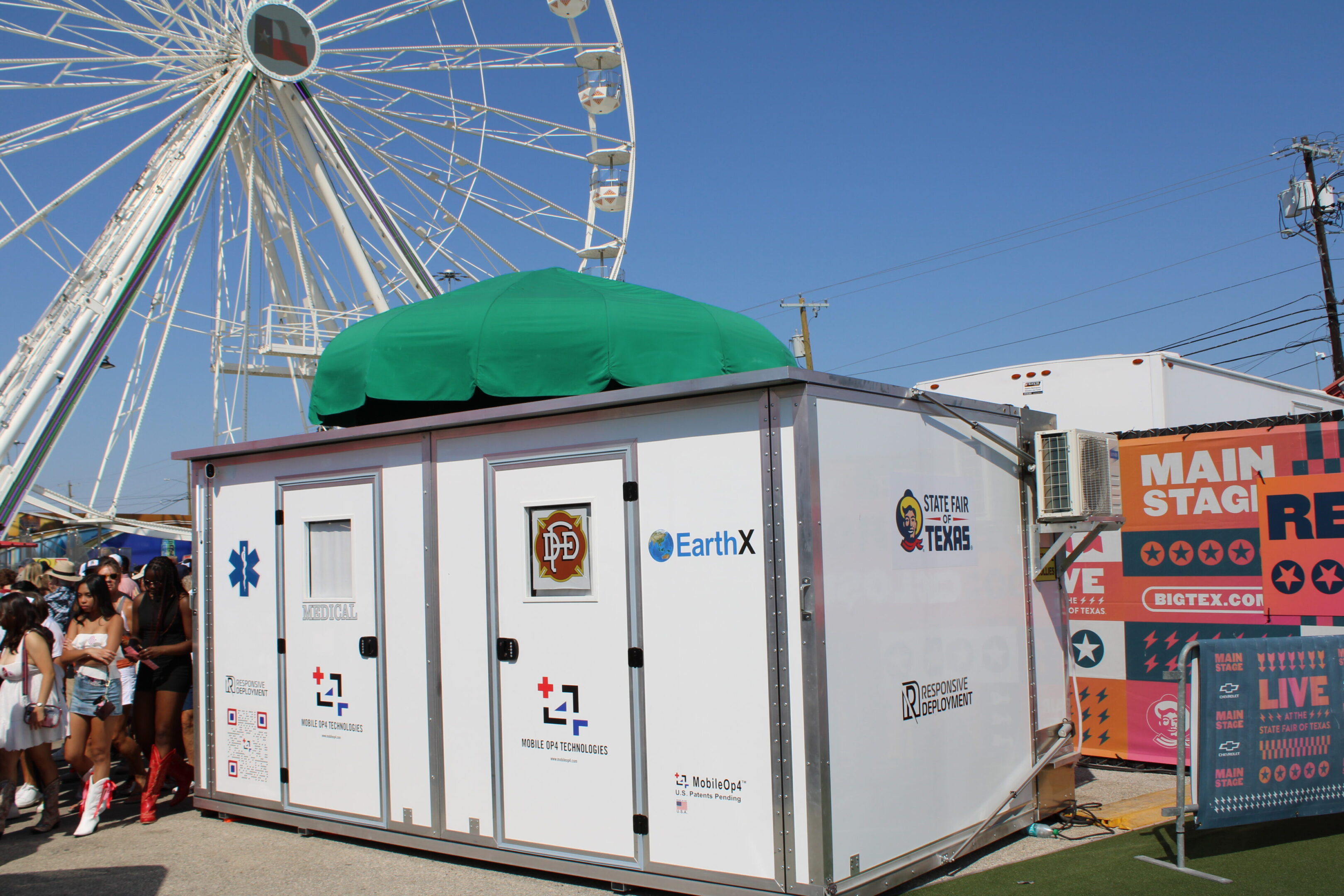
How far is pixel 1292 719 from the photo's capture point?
5641mm

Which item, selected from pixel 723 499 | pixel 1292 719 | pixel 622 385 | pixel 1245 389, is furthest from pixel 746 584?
pixel 1245 389

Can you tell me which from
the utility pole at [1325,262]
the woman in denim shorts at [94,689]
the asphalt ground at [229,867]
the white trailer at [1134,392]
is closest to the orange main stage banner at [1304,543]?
the white trailer at [1134,392]

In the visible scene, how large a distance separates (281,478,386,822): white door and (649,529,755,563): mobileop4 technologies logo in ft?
7.06

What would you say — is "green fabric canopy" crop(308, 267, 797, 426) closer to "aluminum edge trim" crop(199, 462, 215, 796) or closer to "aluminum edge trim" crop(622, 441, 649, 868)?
"aluminum edge trim" crop(199, 462, 215, 796)

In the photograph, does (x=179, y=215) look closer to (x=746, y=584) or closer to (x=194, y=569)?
(x=194, y=569)

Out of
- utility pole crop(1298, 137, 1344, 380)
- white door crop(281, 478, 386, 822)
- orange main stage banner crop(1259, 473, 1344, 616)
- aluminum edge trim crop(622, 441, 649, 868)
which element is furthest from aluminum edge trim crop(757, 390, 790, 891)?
utility pole crop(1298, 137, 1344, 380)

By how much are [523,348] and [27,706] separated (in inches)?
164

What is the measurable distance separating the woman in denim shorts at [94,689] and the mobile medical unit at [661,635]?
802 millimetres

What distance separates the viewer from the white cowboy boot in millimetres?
6902

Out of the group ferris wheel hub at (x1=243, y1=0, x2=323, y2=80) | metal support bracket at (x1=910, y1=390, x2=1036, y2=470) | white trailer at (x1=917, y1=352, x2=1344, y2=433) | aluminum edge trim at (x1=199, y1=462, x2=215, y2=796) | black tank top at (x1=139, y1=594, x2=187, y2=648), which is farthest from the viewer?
ferris wheel hub at (x1=243, y1=0, x2=323, y2=80)

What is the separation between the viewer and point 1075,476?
6.03 metres

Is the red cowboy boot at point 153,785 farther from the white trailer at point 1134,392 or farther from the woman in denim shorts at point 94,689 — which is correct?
the white trailer at point 1134,392

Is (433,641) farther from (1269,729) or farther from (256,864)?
(1269,729)

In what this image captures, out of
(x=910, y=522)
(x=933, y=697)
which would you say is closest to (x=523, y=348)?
(x=910, y=522)
